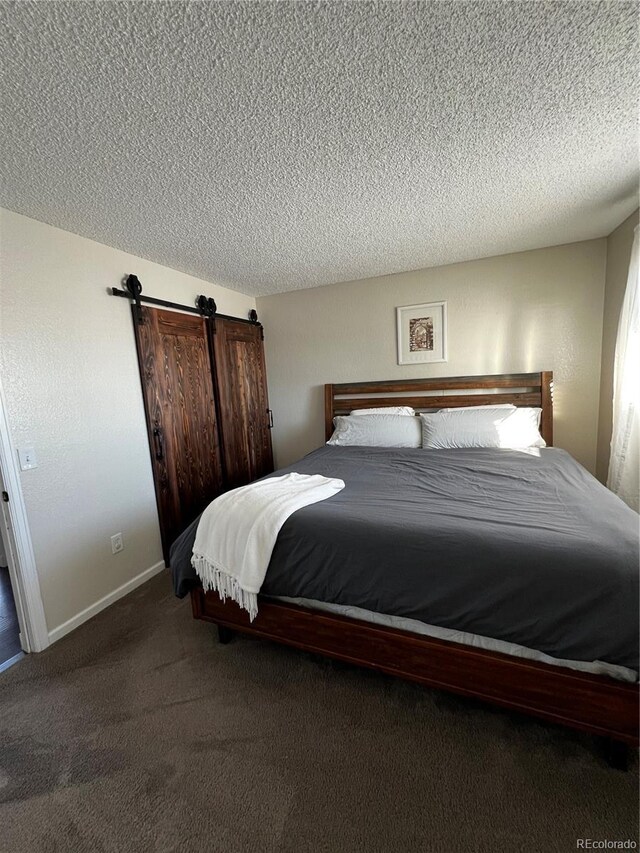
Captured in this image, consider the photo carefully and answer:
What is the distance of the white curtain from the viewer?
85.7 inches

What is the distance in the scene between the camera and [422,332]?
3395 millimetres

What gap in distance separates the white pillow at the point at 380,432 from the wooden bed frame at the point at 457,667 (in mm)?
1802

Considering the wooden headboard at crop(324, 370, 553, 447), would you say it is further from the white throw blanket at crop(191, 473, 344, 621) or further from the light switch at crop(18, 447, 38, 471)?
the light switch at crop(18, 447, 38, 471)

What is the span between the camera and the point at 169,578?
2.59 metres

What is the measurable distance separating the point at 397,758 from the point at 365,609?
19.0 inches

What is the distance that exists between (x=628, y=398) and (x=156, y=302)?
11.1ft

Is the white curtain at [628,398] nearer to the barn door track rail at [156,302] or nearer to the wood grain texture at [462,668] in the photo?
the wood grain texture at [462,668]

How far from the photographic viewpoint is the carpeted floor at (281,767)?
3.46 feet

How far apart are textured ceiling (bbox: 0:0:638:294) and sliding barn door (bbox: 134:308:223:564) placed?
26.7 inches

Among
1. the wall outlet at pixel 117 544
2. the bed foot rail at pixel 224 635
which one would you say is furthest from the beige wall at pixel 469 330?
the bed foot rail at pixel 224 635

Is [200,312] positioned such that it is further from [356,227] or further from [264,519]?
[264,519]

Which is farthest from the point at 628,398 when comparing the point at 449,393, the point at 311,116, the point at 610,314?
the point at 311,116

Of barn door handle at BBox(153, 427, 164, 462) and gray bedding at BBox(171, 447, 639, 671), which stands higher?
barn door handle at BBox(153, 427, 164, 462)

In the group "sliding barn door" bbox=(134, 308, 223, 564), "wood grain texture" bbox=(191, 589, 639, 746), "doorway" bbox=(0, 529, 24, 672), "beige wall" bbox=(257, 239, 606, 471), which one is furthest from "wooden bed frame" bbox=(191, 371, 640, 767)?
"beige wall" bbox=(257, 239, 606, 471)
